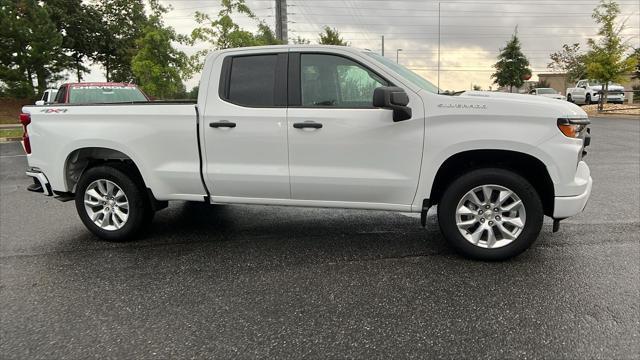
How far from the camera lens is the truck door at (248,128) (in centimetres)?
427

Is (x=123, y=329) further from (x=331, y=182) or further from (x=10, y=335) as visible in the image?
(x=331, y=182)

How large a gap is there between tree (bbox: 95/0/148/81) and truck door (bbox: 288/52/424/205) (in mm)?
38332

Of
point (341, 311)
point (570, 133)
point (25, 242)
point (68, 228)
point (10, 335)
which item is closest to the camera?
point (10, 335)

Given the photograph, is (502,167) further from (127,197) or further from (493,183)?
(127,197)

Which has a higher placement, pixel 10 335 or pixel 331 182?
pixel 331 182

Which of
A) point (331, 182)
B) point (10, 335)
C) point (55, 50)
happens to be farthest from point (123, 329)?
point (55, 50)

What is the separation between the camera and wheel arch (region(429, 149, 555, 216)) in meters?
3.93

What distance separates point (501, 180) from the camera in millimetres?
3922

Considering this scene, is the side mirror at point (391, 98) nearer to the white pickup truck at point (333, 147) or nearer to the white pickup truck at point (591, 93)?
the white pickup truck at point (333, 147)

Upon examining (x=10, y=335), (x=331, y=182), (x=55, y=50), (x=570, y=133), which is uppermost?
(x=55, y=50)

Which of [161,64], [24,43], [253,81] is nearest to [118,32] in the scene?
[24,43]

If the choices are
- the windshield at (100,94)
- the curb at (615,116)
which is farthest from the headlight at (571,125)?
the curb at (615,116)

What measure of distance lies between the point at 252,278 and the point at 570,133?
291 centimetres

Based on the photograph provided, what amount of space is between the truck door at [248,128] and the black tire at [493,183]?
1.52 m
